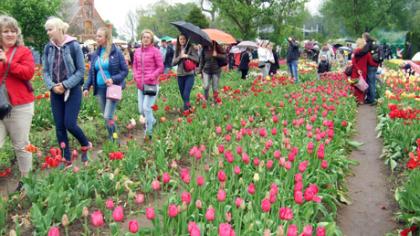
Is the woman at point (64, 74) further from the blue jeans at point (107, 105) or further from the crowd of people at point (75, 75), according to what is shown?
the blue jeans at point (107, 105)

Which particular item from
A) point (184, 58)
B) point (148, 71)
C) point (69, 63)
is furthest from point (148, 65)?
point (69, 63)

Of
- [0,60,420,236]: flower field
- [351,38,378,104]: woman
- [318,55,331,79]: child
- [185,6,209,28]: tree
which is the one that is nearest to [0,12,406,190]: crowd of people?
[0,60,420,236]: flower field

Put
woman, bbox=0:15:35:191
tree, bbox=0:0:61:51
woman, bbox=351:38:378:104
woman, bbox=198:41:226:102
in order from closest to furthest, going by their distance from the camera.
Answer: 1. woman, bbox=0:15:35:191
2. woman, bbox=198:41:226:102
3. woman, bbox=351:38:378:104
4. tree, bbox=0:0:61:51

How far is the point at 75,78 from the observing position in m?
4.45

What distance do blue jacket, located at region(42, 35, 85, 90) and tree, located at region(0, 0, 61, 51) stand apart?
44.9ft

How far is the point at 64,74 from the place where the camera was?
4492 millimetres

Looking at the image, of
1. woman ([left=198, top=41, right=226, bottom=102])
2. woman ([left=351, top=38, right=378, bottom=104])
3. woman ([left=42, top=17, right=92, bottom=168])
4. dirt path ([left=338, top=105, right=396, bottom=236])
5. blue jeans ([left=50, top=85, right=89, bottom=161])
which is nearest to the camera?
dirt path ([left=338, top=105, right=396, bottom=236])

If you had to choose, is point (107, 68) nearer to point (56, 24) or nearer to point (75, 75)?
point (75, 75)

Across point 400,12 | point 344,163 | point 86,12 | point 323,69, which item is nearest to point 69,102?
point 344,163

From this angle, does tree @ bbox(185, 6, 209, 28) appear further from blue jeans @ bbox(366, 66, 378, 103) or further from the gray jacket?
the gray jacket

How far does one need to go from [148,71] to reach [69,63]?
1.56 metres

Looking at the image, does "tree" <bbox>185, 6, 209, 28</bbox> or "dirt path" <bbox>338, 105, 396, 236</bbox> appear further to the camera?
"tree" <bbox>185, 6, 209, 28</bbox>

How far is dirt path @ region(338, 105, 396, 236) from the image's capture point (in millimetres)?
3607

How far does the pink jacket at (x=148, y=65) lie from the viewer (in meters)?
5.86
